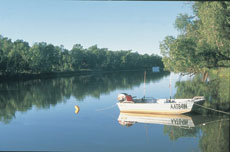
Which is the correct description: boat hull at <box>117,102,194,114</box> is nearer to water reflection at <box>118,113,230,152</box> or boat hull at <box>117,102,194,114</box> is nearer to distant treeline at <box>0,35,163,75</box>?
water reflection at <box>118,113,230,152</box>

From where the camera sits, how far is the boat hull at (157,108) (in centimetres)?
2070

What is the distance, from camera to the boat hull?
2070 centimetres

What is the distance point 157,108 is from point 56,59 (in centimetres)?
7811

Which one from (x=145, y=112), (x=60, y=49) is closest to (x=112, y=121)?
(x=145, y=112)

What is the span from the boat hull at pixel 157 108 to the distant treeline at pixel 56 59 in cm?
5232

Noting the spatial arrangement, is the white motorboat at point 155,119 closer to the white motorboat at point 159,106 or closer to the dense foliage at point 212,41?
the white motorboat at point 159,106

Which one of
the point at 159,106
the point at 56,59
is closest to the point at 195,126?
the point at 159,106

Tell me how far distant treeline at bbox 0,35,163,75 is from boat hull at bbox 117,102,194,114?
2060 inches

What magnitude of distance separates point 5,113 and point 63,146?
13.1 m

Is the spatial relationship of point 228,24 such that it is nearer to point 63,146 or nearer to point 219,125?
point 219,125

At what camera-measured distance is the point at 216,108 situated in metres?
21.2

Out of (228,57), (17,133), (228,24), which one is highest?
(228,24)

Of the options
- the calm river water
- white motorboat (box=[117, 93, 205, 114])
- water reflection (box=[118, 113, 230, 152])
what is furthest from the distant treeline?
water reflection (box=[118, 113, 230, 152])

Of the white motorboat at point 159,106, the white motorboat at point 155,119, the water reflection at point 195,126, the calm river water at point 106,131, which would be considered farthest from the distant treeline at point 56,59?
the water reflection at point 195,126
